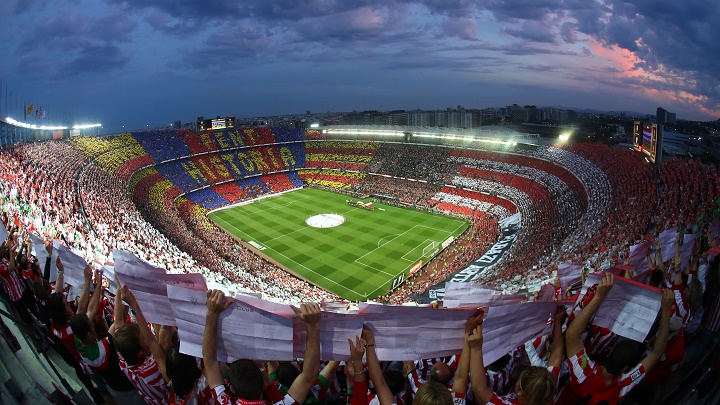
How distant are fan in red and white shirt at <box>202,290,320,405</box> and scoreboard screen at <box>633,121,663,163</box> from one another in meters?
26.2

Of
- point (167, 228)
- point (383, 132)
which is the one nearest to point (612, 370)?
point (167, 228)

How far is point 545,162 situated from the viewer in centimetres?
4031

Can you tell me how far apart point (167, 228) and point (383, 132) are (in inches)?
1444

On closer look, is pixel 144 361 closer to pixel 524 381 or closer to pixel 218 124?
pixel 524 381

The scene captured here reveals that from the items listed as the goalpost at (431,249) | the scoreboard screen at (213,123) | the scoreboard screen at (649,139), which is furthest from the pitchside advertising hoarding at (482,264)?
the scoreboard screen at (213,123)

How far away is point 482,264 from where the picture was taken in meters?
25.7

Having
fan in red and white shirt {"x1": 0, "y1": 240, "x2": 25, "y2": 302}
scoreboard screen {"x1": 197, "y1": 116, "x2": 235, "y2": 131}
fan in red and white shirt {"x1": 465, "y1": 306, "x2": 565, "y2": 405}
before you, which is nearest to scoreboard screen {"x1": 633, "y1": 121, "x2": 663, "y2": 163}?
fan in red and white shirt {"x1": 465, "y1": 306, "x2": 565, "y2": 405}

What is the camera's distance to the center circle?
37.9 m

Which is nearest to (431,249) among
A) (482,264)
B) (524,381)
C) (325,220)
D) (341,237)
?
(482,264)

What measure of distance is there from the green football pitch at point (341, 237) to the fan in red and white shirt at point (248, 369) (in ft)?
71.2

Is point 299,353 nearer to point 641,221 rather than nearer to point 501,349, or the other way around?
point 501,349

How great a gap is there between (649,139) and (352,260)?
834 inches

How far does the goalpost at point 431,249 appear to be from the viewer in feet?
100

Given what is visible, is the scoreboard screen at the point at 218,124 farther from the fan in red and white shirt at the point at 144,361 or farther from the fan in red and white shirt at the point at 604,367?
the fan in red and white shirt at the point at 604,367
